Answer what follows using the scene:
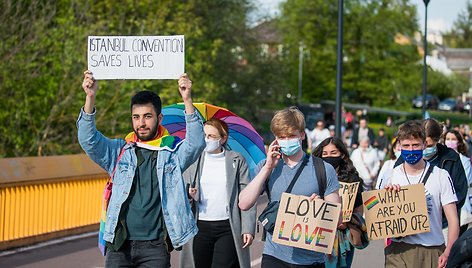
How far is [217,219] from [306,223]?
180cm

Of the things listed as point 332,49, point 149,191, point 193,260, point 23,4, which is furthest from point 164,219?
point 332,49

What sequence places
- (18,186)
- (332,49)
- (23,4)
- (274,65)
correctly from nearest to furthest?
(18,186)
(23,4)
(274,65)
(332,49)

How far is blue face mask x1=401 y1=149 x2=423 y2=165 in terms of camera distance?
7.41 m

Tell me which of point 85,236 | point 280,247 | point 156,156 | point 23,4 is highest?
point 23,4

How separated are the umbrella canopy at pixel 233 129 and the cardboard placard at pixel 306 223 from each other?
283cm

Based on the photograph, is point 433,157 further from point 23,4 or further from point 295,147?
point 23,4

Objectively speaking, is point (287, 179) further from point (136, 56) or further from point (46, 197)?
point (46, 197)

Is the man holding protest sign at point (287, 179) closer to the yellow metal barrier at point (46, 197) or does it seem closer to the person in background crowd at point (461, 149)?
the person in background crowd at point (461, 149)

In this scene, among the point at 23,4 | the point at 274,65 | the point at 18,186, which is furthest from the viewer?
the point at 274,65

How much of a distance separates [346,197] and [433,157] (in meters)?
0.86

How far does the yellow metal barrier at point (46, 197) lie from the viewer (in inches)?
510

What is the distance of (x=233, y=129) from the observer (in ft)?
31.5

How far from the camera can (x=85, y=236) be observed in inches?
589

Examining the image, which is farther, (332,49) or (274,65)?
(332,49)
